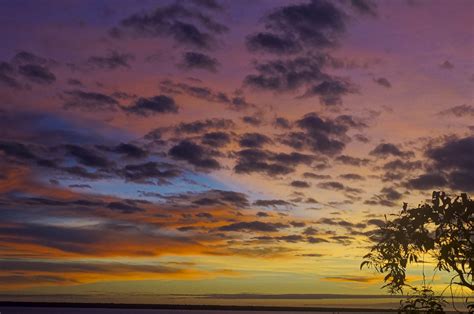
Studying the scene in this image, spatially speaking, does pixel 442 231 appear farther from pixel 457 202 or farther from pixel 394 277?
pixel 394 277

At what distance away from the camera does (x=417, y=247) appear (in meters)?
17.2

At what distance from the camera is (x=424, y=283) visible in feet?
55.8

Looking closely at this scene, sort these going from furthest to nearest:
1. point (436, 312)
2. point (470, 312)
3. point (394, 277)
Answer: point (394, 277)
point (436, 312)
point (470, 312)

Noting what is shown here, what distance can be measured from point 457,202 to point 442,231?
3.18ft

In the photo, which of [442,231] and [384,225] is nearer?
[442,231]

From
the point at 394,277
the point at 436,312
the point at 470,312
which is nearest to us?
the point at 470,312

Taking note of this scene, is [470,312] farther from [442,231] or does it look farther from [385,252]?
[385,252]

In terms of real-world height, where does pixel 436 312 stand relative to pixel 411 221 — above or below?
below

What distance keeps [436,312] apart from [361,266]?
2.42 metres

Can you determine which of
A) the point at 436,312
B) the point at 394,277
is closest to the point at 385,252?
the point at 394,277

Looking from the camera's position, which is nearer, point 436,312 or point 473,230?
point 473,230

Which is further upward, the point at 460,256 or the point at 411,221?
the point at 411,221

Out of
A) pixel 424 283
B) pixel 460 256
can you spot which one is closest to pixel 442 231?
pixel 460 256

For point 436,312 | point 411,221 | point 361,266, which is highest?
point 411,221
